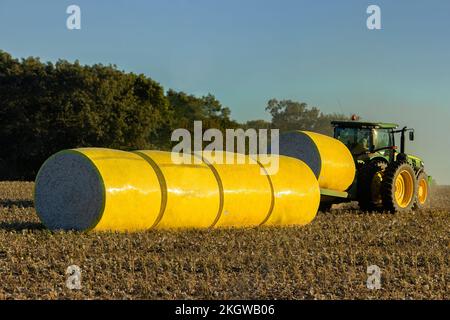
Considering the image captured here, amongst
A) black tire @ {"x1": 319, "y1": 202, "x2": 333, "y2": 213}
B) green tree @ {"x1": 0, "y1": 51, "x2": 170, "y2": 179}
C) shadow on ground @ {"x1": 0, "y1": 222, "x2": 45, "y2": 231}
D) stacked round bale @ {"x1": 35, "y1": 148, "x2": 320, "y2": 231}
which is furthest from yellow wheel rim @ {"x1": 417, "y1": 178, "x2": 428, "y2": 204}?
green tree @ {"x1": 0, "y1": 51, "x2": 170, "y2": 179}

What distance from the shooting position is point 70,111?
40312 mm

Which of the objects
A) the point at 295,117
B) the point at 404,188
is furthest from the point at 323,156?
the point at 295,117

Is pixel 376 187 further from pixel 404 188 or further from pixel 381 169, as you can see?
pixel 404 188

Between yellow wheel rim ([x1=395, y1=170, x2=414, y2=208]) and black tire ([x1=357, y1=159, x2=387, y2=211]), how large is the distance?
0.64 m

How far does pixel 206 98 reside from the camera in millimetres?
56844

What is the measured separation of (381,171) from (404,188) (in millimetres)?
959

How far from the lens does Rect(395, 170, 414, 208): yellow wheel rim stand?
16.7 meters

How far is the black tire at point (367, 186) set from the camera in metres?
16.3

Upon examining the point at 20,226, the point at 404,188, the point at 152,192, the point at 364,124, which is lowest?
the point at 20,226

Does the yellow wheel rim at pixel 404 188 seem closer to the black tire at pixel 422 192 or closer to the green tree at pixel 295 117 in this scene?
the black tire at pixel 422 192

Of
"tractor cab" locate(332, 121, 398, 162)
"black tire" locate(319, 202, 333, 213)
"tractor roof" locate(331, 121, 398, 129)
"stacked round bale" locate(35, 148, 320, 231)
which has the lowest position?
"black tire" locate(319, 202, 333, 213)

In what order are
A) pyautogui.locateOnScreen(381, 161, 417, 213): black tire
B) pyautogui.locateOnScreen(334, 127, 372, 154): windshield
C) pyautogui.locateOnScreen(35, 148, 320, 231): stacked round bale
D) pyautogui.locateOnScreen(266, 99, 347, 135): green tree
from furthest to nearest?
pyautogui.locateOnScreen(266, 99, 347, 135): green tree
pyautogui.locateOnScreen(334, 127, 372, 154): windshield
pyautogui.locateOnScreen(381, 161, 417, 213): black tire
pyautogui.locateOnScreen(35, 148, 320, 231): stacked round bale

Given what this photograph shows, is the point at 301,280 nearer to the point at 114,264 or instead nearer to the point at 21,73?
the point at 114,264

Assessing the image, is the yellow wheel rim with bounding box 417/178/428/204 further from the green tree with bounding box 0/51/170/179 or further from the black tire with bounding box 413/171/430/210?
the green tree with bounding box 0/51/170/179
